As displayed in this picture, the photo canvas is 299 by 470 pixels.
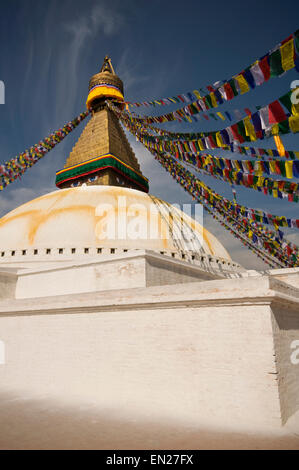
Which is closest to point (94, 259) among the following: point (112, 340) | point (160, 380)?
point (112, 340)

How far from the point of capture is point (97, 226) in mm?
9328

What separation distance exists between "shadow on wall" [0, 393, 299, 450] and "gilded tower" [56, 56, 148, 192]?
34.7 ft

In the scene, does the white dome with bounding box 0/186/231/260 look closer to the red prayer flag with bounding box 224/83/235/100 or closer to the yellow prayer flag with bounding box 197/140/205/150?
the yellow prayer flag with bounding box 197/140/205/150

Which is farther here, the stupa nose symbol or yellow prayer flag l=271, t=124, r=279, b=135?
the stupa nose symbol

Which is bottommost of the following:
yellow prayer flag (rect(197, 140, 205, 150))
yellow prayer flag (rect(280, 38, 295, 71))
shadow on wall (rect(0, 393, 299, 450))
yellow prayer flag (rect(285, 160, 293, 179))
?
shadow on wall (rect(0, 393, 299, 450))

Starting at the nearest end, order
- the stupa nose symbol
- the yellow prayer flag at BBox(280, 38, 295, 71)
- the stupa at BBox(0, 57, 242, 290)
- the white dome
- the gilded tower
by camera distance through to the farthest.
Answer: the yellow prayer flag at BBox(280, 38, 295, 71) → the stupa at BBox(0, 57, 242, 290) → the white dome → the gilded tower → the stupa nose symbol

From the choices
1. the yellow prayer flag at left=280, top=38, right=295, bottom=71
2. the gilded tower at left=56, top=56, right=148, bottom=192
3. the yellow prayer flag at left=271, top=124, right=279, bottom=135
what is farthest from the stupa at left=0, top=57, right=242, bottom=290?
the yellow prayer flag at left=280, top=38, right=295, bottom=71

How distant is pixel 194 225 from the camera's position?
38.4 ft

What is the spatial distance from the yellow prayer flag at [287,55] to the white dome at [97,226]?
6.12m

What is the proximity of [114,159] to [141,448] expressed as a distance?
12216mm

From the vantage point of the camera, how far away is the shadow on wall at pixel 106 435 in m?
3.18

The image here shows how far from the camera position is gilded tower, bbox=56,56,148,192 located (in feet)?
46.1

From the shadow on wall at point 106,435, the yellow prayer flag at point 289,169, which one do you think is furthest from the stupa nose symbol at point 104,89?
the shadow on wall at point 106,435
